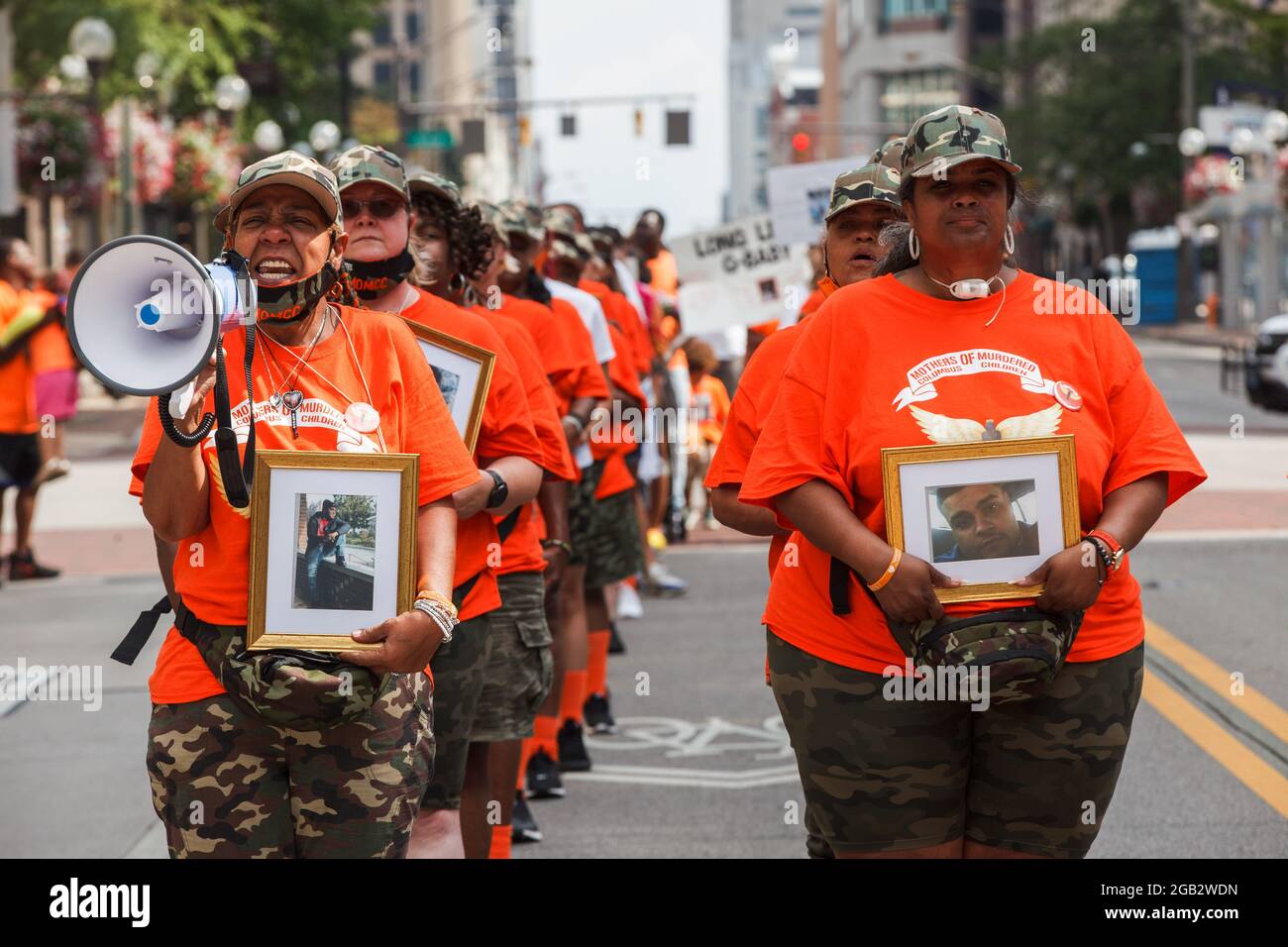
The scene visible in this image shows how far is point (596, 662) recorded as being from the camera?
849cm

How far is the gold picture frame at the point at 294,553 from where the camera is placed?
3.57 m

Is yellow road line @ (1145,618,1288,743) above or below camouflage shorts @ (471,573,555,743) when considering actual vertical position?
below

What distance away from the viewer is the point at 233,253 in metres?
3.62

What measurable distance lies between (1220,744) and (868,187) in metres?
3.80

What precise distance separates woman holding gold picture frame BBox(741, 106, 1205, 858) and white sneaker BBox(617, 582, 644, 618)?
780 centimetres

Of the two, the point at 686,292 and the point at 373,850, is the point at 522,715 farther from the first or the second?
the point at 686,292

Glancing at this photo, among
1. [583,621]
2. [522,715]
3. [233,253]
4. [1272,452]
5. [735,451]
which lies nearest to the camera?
[233,253]

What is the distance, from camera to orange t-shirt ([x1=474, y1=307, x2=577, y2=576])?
5.34 meters

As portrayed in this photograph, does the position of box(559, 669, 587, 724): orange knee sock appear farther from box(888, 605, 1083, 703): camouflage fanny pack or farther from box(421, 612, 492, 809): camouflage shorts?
box(888, 605, 1083, 703): camouflage fanny pack

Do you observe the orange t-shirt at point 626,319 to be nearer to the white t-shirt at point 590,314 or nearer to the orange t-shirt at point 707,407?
the white t-shirt at point 590,314

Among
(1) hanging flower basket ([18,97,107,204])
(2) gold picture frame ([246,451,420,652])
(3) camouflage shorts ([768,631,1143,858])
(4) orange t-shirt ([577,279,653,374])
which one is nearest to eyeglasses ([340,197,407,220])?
(2) gold picture frame ([246,451,420,652])

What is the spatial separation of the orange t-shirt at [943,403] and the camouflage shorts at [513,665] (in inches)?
67.8
